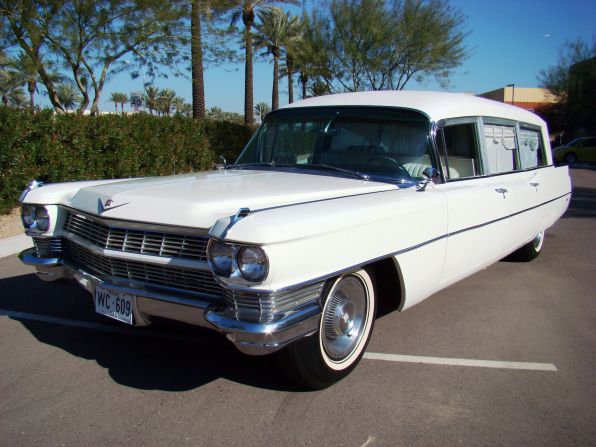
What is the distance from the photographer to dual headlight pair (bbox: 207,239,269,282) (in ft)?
8.54

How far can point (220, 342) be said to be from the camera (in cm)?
398

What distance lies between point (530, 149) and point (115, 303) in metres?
4.89

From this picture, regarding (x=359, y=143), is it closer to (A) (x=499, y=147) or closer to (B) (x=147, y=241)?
(A) (x=499, y=147)

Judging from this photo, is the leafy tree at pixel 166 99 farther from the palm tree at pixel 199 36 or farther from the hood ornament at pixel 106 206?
the hood ornament at pixel 106 206

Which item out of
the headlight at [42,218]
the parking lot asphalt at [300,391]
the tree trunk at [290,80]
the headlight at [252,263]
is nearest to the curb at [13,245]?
the parking lot asphalt at [300,391]

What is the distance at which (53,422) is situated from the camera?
290 cm

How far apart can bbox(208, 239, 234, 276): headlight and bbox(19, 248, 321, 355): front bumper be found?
0.21 meters

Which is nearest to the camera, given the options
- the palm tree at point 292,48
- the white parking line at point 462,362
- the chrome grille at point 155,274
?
the chrome grille at point 155,274

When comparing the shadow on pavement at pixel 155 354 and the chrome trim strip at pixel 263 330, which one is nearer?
the chrome trim strip at pixel 263 330

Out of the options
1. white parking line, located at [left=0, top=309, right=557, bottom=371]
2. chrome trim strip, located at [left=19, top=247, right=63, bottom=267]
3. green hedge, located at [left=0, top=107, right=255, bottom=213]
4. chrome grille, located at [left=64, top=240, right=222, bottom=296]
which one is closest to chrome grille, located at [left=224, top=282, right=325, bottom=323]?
chrome grille, located at [left=64, top=240, right=222, bottom=296]

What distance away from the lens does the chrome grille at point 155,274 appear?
9.66 feet

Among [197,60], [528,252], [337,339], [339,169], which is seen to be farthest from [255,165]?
Answer: [197,60]

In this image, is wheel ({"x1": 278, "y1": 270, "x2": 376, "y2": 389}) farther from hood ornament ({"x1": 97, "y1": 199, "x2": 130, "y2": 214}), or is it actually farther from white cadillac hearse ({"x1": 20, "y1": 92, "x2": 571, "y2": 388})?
hood ornament ({"x1": 97, "y1": 199, "x2": 130, "y2": 214})

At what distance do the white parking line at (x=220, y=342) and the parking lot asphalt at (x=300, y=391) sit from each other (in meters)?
0.01
